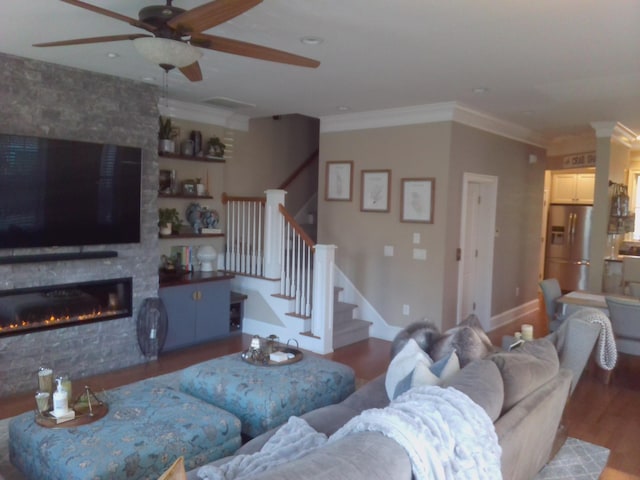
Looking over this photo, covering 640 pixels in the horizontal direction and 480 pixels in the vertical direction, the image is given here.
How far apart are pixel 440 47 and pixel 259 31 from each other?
1.26 meters

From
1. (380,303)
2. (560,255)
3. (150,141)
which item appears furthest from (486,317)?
(150,141)

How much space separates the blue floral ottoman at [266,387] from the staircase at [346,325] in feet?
6.50

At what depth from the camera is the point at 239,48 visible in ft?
8.52

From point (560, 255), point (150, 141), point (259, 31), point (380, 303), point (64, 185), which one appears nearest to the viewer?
point (259, 31)

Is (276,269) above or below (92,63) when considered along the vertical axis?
below

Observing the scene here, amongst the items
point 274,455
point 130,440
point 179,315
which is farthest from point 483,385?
point 179,315

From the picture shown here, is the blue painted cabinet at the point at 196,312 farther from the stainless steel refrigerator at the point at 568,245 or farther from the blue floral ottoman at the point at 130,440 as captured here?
the stainless steel refrigerator at the point at 568,245

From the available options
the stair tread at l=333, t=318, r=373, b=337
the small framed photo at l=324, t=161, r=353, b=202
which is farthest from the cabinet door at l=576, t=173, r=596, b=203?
the stair tread at l=333, t=318, r=373, b=337

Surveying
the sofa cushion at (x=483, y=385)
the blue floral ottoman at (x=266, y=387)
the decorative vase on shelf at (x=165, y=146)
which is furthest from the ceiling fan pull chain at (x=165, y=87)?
the sofa cushion at (x=483, y=385)

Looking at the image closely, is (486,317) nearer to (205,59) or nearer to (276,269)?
(276,269)

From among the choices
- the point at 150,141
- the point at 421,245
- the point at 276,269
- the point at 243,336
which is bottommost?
the point at 243,336

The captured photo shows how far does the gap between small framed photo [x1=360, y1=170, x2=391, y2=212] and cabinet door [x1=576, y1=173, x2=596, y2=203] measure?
5.37m

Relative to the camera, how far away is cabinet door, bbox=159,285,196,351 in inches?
202

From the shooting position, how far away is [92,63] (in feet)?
13.4
